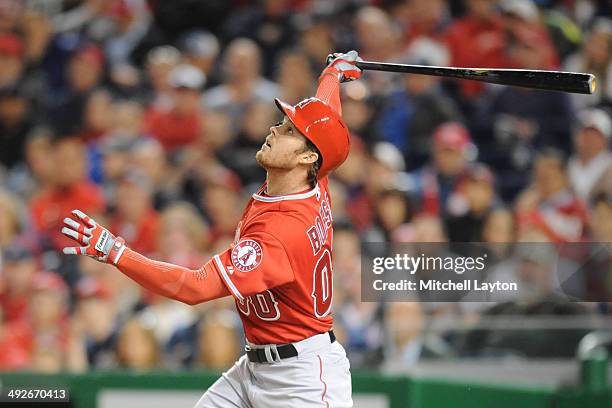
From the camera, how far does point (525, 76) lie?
4.55 m

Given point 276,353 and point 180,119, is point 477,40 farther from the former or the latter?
point 276,353

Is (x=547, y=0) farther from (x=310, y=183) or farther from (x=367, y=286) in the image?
(x=310, y=183)

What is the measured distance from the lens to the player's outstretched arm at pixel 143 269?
3660 mm

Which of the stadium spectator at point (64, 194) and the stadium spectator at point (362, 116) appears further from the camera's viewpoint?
the stadium spectator at point (64, 194)

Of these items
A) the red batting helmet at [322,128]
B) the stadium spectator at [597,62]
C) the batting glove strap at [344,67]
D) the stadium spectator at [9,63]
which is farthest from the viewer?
the stadium spectator at [9,63]

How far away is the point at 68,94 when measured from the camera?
9.08 m

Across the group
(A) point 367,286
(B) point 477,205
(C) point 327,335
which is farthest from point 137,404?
(B) point 477,205

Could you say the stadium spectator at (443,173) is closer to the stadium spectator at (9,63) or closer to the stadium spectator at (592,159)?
the stadium spectator at (592,159)

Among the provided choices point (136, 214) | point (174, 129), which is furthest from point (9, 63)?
point (136, 214)

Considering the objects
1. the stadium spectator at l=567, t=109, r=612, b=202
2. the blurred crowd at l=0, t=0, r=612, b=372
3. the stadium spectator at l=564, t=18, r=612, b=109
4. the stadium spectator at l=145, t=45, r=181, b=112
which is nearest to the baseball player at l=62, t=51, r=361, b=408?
the blurred crowd at l=0, t=0, r=612, b=372

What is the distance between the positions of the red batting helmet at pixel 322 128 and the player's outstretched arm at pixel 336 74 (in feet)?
1.38

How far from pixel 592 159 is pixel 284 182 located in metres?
3.47

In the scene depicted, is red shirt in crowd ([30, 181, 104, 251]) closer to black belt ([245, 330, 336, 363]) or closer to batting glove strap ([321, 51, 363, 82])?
batting glove strap ([321, 51, 363, 82])

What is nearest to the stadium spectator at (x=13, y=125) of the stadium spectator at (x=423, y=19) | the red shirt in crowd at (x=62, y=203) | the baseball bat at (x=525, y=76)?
the red shirt in crowd at (x=62, y=203)
